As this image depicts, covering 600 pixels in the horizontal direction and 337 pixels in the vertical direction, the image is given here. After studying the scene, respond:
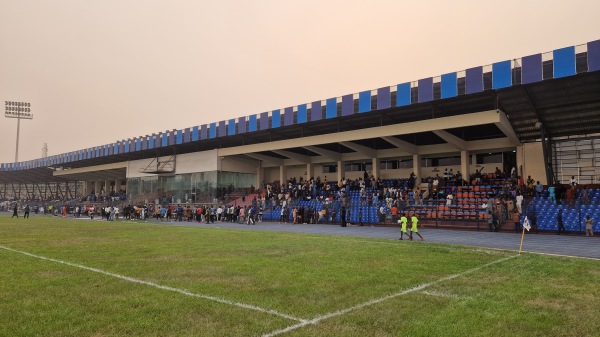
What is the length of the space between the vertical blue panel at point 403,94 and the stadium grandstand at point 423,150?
0.09 metres

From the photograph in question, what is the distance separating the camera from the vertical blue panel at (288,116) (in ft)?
128

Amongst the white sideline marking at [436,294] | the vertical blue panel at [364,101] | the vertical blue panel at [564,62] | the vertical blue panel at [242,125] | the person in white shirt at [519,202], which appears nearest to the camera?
the white sideline marking at [436,294]

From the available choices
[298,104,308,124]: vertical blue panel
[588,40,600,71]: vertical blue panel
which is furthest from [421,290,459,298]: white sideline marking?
[298,104,308,124]: vertical blue panel

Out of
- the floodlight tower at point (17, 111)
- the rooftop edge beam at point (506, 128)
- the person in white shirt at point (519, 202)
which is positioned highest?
the floodlight tower at point (17, 111)

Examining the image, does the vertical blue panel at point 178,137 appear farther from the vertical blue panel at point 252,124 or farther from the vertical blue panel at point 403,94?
the vertical blue panel at point 403,94

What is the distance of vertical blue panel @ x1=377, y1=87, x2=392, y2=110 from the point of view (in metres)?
31.7

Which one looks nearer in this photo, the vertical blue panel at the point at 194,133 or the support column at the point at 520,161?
the support column at the point at 520,161

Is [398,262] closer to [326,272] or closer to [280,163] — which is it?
[326,272]

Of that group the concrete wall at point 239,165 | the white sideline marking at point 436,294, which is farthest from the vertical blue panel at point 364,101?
the white sideline marking at point 436,294

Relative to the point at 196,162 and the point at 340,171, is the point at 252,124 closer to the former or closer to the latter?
the point at 340,171

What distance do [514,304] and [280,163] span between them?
45195 mm

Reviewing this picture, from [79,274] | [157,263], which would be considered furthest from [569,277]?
[79,274]

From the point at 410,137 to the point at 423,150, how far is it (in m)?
1.94

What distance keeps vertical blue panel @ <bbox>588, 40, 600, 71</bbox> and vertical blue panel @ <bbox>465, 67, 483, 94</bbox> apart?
20.0ft
